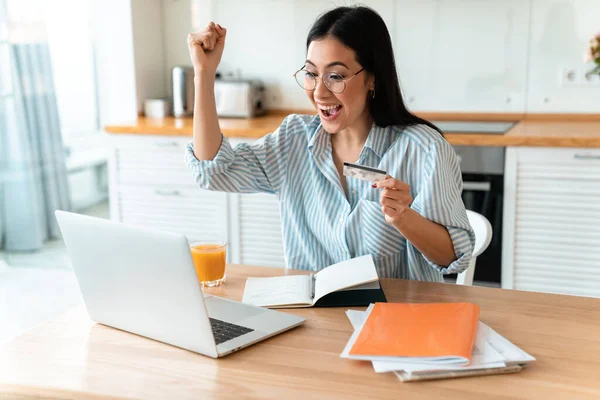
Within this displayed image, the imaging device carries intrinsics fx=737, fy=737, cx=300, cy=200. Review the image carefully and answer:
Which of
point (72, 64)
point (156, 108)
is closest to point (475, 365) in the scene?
point (156, 108)

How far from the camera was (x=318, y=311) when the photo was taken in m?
1.42

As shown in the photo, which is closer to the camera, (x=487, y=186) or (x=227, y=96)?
(x=487, y=186)

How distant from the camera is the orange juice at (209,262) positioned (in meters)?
1.58

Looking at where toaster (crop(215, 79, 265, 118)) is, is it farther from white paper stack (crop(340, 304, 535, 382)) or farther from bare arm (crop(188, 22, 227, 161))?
white paper stack (crop(340, 304, 535, 382))

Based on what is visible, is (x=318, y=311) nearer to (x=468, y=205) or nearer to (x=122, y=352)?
(x=122, y=352)

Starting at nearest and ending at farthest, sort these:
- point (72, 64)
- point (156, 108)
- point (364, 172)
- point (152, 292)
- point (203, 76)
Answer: point (152, 292), point (364, 172), point (203, 76), point (156, 108), point (72, 64)

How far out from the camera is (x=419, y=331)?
1243 mm

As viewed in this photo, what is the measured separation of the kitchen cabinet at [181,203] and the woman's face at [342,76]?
156 cm

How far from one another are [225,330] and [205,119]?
64cm

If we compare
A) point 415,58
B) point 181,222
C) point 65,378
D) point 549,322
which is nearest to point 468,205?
point 415,58

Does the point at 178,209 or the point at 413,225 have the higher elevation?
the point at 413,225

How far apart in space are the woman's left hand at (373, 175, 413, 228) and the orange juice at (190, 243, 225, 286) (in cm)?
38

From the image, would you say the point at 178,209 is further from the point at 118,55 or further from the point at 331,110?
the point at 331,110

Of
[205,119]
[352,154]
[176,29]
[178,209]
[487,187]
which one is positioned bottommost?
[178,209]
